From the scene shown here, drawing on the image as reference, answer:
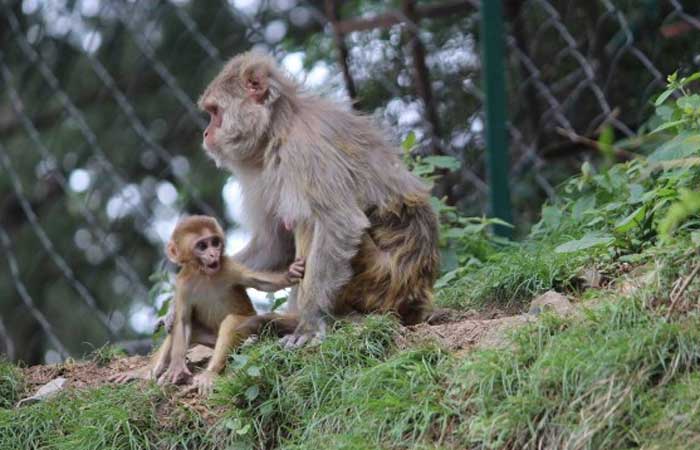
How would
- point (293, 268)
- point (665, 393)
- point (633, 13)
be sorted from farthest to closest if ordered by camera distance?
1. point (633, 13)
2. point (293, 268)
3. point (665, 393)

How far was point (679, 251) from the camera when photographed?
16.7 feet

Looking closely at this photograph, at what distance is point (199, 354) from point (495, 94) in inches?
116

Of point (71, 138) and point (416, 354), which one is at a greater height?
point (71, 138)

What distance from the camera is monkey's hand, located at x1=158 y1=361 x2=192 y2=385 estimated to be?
19.4 feet

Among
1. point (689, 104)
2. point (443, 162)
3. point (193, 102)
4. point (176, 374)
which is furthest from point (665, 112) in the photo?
point (193, 102)

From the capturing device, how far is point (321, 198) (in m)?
6.10

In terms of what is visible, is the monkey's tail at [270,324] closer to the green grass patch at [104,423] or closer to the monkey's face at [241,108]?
the green grass patch at [104,423]

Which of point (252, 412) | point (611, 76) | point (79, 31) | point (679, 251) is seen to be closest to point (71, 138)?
point (79, 31)

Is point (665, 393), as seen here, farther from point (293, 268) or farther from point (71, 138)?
point (71, 138)

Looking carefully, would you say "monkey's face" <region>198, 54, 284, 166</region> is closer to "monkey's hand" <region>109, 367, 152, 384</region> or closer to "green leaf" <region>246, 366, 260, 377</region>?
"monkey's hand" <region>109, 367, 152, 384</region>

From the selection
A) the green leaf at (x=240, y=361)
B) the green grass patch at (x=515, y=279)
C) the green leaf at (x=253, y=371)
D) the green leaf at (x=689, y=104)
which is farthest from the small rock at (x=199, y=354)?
the green leaf at (x=689, y=104)

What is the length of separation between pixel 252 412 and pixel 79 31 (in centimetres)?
667

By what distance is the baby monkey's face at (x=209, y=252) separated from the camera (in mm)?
6184

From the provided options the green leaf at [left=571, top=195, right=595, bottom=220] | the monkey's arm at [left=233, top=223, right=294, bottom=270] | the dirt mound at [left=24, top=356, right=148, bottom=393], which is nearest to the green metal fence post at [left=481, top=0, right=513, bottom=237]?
the green leaf at [left=571, top=195, right=595, bottom=220]
